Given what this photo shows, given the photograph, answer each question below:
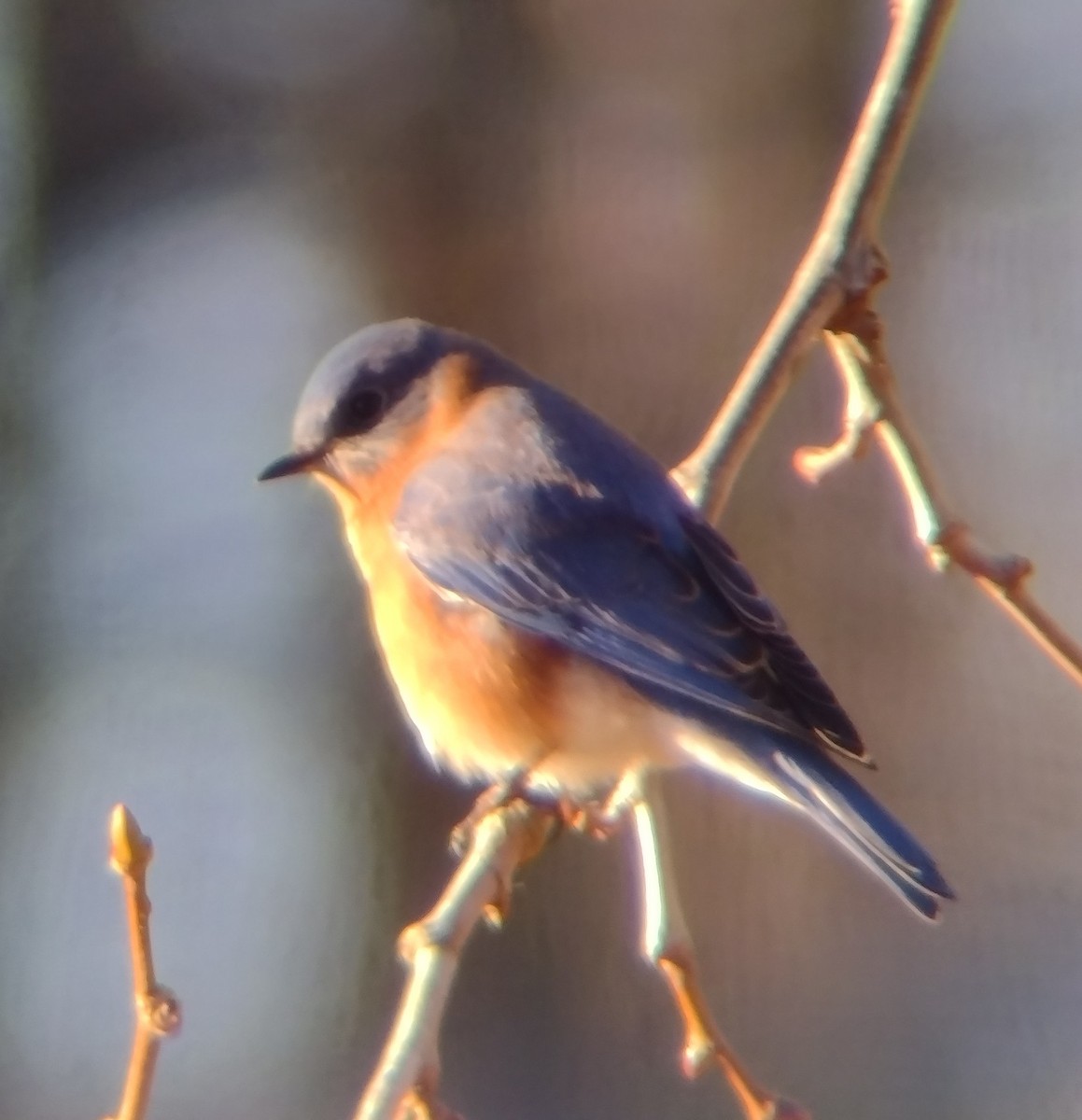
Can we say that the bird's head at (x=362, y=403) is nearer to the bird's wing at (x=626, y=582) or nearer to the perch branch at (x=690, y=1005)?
the bird's wing at (x=626, y=582)

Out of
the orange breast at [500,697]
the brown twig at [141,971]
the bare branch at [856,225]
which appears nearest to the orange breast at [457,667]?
the orange breast at [500,697]

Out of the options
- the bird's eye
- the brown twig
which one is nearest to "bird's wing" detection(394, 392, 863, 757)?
the bird's eye

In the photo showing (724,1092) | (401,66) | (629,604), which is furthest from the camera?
(401,66)

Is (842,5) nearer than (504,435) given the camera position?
No

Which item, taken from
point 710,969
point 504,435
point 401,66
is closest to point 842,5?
point 401,66

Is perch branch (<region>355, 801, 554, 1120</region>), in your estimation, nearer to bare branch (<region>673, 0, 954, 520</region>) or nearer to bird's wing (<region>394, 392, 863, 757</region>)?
bird's wing (<region>394, 392, 863, 757</region>)

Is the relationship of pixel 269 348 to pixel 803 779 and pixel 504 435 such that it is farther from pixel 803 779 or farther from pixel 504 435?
pixel 803 779

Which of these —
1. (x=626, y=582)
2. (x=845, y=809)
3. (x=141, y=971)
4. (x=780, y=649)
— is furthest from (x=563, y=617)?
(x=141, y=971)

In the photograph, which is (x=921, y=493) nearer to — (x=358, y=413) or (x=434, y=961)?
(x=434, y=961)

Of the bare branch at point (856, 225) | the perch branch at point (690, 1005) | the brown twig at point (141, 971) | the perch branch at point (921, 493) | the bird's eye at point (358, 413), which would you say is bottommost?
the perch branch at point (690, 1005)
